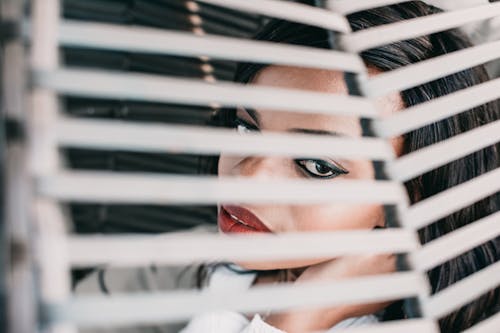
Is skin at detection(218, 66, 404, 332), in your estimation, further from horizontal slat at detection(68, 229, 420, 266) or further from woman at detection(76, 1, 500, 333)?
horizontal slat at detection(68, 229, 420, 266)

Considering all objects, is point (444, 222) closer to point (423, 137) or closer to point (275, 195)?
point (423, 137)

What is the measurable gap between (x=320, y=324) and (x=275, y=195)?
930 millimetres

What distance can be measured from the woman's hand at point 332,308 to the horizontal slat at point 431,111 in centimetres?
64

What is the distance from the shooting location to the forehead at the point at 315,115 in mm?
1045

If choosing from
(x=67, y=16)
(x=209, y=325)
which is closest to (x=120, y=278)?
(x=209, y=325)

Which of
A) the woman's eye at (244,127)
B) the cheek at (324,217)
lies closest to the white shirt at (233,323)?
the cheek at (324,217)

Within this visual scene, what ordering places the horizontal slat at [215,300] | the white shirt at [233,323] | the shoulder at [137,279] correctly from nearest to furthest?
the horizontal slat at [215,300] → the white shirt at [233,323] → the shoulder at [137,279]

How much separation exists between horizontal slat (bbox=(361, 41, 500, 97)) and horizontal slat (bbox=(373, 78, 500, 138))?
23 mm

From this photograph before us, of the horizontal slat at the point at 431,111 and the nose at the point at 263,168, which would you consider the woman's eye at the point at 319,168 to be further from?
the horizontal slat at the point at 431,111

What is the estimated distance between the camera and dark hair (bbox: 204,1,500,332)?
3.73ft

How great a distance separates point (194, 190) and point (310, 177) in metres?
0.77

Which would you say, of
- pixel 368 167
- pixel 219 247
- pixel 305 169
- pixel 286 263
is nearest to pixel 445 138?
pixel 368 167

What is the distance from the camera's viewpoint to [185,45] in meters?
0.45

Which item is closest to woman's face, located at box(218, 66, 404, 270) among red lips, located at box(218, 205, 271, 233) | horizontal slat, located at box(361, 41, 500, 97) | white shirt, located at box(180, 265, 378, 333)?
red lips, located at box(218, 205, 271, 233)
